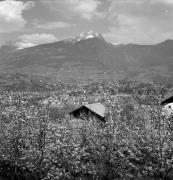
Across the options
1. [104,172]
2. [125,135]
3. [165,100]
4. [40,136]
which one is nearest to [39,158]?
[40,136]

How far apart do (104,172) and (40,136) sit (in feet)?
29.5

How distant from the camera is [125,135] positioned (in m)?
36.3

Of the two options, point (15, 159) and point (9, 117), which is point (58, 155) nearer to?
point (15, 159)

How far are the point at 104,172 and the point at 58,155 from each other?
6.57m

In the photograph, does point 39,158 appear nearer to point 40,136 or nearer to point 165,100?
point 40,136

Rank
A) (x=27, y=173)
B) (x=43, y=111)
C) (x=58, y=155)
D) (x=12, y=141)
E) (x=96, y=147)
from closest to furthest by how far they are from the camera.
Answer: (x=43, y=111), (x=58, y=155), (x=12, y=141), (x=96, y=147), (x=27, y=173)

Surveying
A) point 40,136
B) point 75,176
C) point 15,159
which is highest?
point 40,136

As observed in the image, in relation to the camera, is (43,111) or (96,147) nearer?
(43,111)

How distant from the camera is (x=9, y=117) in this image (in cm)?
2989

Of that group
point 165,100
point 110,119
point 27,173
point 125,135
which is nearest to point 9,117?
point 27,173

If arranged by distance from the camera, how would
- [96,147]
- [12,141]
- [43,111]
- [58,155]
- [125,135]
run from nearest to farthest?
1. [43,111]
2. [58,155]
3. [12,141]
4. [96,147]
5. [125,135]

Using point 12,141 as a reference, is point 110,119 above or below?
above

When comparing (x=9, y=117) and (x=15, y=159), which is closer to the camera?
(x=15, y=159)

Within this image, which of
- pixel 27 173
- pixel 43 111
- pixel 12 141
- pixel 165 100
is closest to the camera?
pixel 43 111
